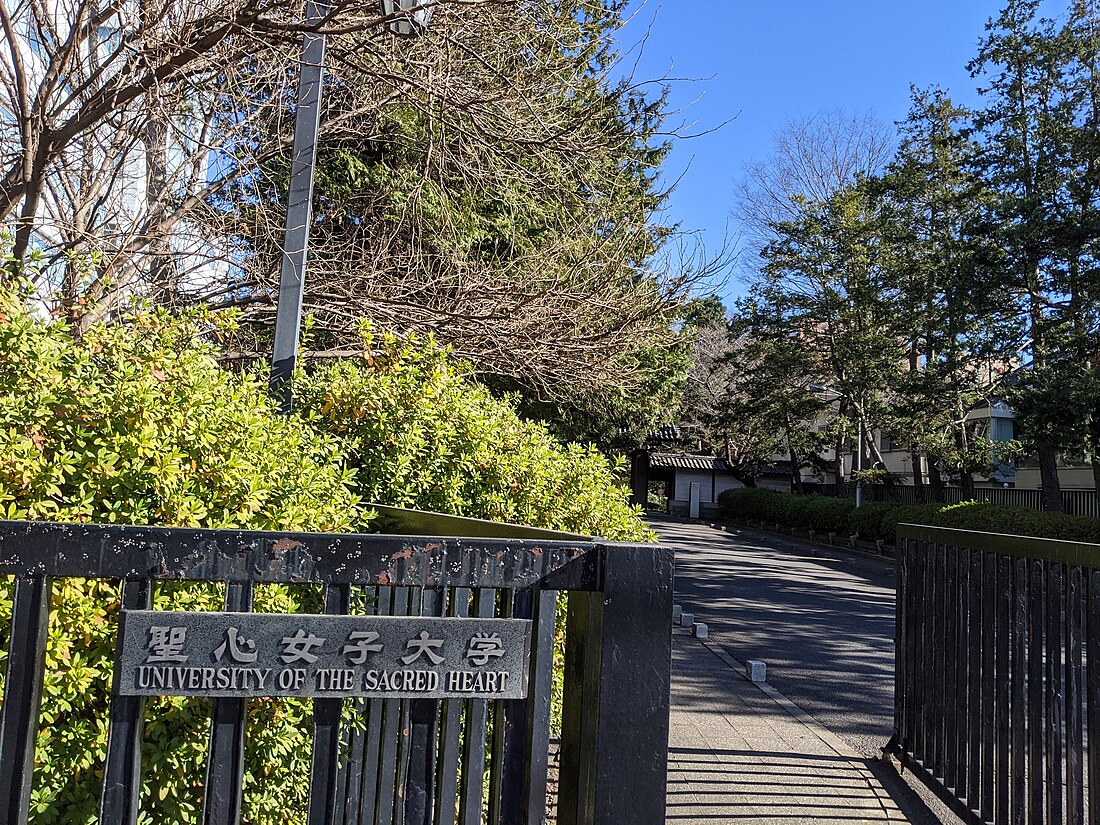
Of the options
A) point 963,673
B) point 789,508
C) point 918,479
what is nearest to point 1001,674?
point 963,673

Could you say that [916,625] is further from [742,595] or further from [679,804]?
[742,595]

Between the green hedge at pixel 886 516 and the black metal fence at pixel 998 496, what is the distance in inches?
67.7

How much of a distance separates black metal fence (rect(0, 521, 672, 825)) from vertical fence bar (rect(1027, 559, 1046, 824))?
2864 mm

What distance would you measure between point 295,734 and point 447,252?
693 cm

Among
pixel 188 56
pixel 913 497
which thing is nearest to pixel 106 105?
pixel 188 56

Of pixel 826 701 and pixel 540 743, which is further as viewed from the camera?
pixel 826 701

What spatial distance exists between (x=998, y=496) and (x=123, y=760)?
31112 mm

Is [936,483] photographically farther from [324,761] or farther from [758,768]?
[324,761]

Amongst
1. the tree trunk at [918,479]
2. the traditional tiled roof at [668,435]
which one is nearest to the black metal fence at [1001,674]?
the tree trunk at [918,479]

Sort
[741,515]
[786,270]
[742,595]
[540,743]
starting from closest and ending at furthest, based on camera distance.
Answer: [540,743] → [742,595] → [786,270] → [741,515]

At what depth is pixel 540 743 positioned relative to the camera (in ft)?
6.33

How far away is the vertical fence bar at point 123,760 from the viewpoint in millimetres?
1801

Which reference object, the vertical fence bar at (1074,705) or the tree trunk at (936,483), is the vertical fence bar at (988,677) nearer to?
the vertical fence bar at (1074,705)

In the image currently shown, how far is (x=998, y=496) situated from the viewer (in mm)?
28891
